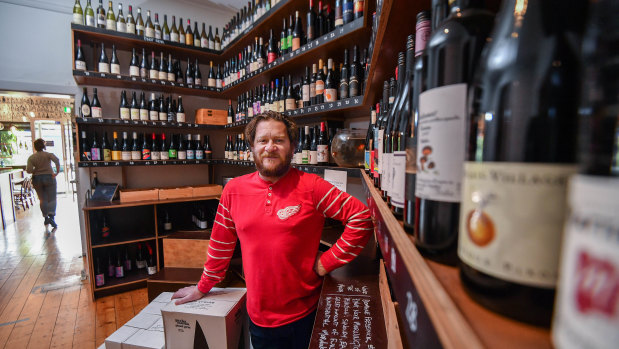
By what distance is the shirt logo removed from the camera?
1410 mm

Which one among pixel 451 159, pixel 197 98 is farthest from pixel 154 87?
pixel 451 159

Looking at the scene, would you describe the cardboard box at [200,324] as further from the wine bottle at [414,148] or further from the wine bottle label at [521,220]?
the wine bottle label at [521,220]

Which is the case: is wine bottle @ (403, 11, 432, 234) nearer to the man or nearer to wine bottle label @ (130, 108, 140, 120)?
the man

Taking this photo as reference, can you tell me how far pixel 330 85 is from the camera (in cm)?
196

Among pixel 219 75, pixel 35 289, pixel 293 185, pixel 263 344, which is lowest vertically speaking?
pixel 35 289

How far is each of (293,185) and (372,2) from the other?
39.6 inches

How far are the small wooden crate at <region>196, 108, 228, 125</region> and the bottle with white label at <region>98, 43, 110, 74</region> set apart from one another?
98 cm

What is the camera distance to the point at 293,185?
149cm

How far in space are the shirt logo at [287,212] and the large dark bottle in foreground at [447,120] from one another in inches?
43.6

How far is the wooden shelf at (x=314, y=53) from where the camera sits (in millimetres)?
1512

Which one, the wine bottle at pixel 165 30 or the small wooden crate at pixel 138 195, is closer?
the small wooden crate at pixel 138 195

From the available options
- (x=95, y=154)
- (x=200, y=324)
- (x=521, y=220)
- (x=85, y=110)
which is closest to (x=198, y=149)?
(x=95, y=154)

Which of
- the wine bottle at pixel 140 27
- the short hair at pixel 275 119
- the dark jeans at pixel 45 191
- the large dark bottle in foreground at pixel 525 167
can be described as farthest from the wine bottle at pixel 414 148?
the dark jeans at pixel 45 191

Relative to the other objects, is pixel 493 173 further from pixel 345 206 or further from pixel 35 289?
pixel 35 289
